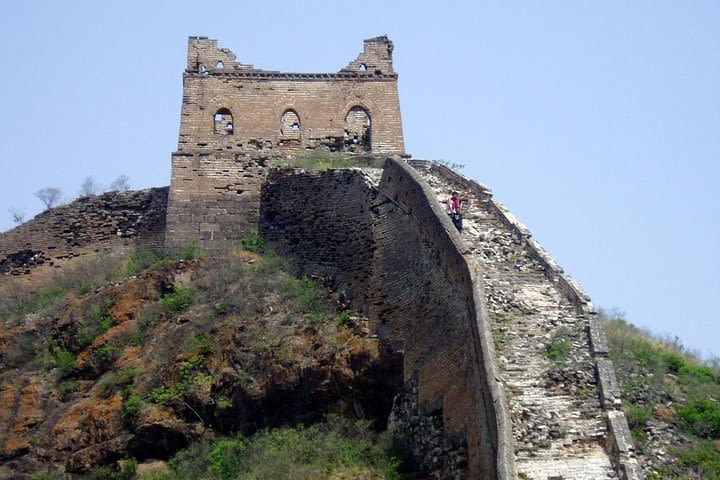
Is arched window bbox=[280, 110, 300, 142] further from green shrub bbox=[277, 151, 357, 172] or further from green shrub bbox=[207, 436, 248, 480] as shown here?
green shrub bbox=[207, 436, 248, 480]

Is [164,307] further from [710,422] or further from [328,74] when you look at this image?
[710,422]

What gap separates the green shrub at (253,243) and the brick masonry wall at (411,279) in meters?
0.19

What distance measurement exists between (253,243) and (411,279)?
4872 mm

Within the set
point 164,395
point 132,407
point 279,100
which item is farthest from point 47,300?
point 279,100

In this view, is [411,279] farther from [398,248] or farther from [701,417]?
[701,417]

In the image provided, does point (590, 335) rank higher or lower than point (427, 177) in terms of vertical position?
lower

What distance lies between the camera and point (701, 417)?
25.2 meters

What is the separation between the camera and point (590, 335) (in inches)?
996

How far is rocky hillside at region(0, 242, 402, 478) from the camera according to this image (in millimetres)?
27703

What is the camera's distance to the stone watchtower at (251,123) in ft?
109

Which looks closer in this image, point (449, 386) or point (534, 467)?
point (534, 467)

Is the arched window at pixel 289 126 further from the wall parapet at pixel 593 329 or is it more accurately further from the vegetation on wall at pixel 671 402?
the vegetation on wall at pixel 671 402

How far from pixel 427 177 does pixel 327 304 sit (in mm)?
3197

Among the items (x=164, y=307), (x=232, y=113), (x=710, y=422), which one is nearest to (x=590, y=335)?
(x=710, y=422)
